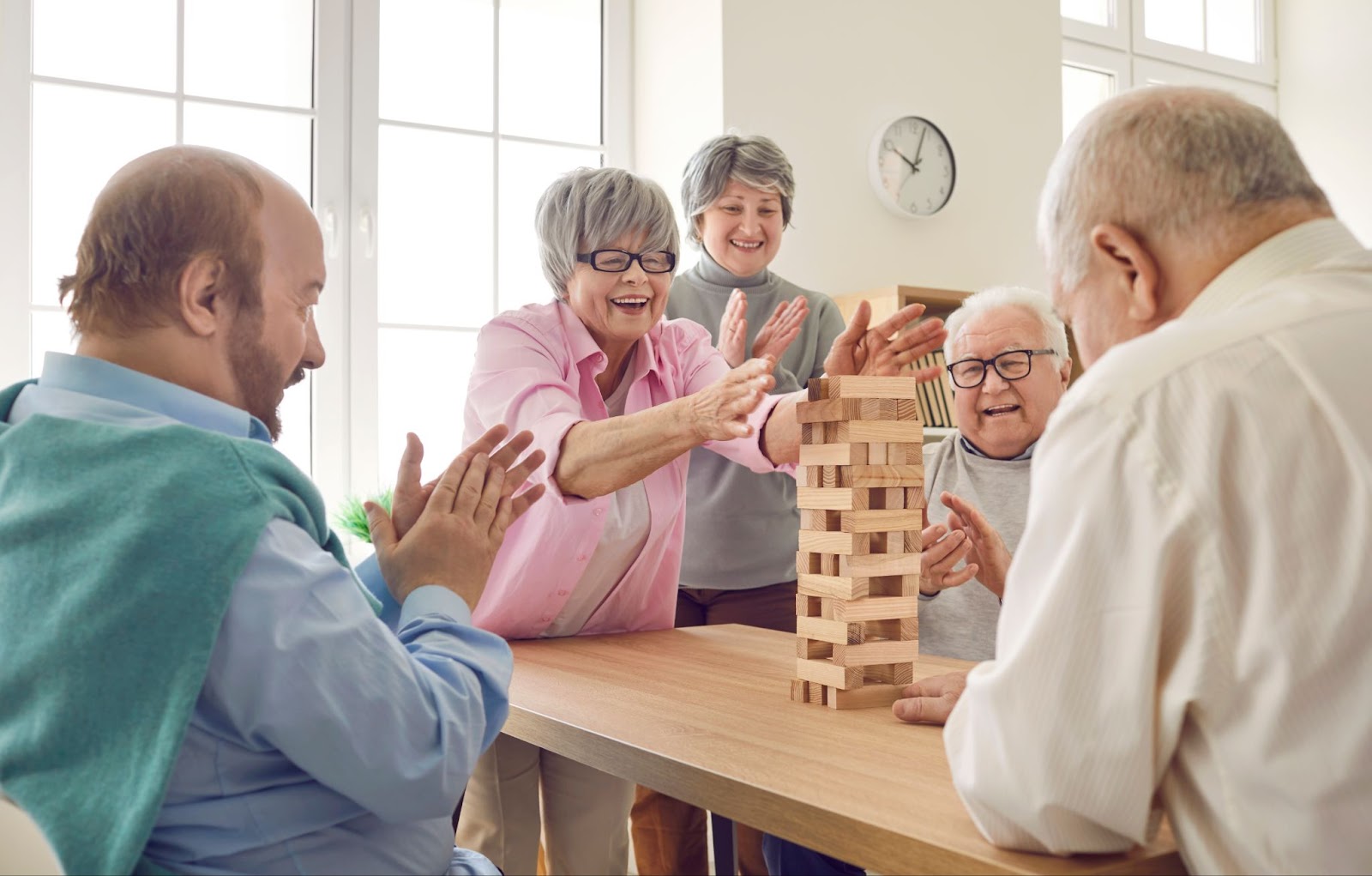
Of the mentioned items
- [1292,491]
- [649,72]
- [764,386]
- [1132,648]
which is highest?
[649,72]

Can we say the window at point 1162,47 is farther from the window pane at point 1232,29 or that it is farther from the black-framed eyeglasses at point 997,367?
the black-framed eyeglasses at point 997,367

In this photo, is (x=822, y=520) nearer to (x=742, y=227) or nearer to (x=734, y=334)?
(x=734, y=334)

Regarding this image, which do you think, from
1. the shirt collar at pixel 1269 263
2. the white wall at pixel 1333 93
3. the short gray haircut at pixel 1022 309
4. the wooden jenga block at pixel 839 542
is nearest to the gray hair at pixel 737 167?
the short gray haircut at pixel 1022 309

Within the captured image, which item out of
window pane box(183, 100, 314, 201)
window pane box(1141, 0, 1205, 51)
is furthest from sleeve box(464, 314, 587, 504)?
window pane box(1141, 0, 1205, 51)

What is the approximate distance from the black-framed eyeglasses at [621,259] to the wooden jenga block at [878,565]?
79 centimetres

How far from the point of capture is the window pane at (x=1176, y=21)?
5945 mm

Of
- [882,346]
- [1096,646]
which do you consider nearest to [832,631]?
[882,346]

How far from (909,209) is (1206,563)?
398 centimetres

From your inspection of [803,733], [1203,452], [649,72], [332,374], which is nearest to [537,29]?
[649,72]

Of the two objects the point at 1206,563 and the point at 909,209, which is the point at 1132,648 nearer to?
the point at 1206,563

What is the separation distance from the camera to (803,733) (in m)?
1.40

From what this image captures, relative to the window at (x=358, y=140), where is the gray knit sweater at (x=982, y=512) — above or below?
below

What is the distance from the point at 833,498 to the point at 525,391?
691 mm

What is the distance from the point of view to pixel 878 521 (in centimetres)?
153
